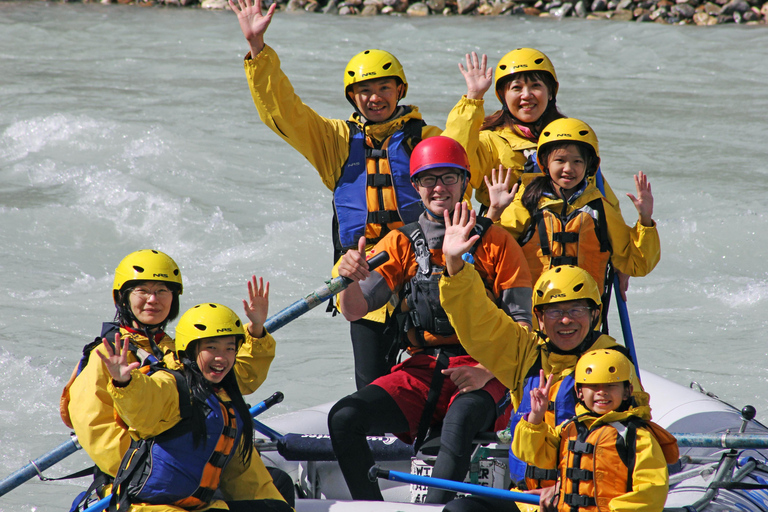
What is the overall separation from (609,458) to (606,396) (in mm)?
171

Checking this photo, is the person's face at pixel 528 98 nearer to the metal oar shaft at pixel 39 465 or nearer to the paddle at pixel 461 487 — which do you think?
the paddle at pixel 461 487

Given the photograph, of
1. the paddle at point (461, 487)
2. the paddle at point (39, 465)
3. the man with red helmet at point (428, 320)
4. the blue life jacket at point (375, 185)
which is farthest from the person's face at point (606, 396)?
the paddle at point (39, 465)

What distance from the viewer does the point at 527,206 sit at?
3.35 m

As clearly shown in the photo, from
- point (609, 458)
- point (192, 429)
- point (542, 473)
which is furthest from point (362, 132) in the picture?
point (609, 458)

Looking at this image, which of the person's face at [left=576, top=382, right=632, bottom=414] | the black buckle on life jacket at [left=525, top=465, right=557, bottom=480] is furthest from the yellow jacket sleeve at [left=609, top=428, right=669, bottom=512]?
the black buckle on life jacket at [left=525, top=465, right=557, bottom=480]

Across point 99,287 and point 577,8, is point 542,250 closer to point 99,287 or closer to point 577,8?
point 99,287

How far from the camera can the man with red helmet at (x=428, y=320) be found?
117 inches

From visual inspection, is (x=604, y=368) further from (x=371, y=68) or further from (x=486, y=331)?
(x=371, y=68)

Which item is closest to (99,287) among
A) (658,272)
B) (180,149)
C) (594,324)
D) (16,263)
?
(16,263)

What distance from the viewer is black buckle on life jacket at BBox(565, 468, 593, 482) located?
247 centimetres

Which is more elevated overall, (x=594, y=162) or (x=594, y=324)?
(x=594, y=162)

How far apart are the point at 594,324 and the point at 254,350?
1.08m

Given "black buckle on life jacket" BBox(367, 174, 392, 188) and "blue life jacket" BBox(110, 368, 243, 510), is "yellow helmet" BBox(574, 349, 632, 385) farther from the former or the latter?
"black buckle on life jacket" BBox(367, 174, 392, 188)

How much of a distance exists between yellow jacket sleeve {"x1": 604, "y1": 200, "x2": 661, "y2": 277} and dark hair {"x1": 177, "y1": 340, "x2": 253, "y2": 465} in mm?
1439
